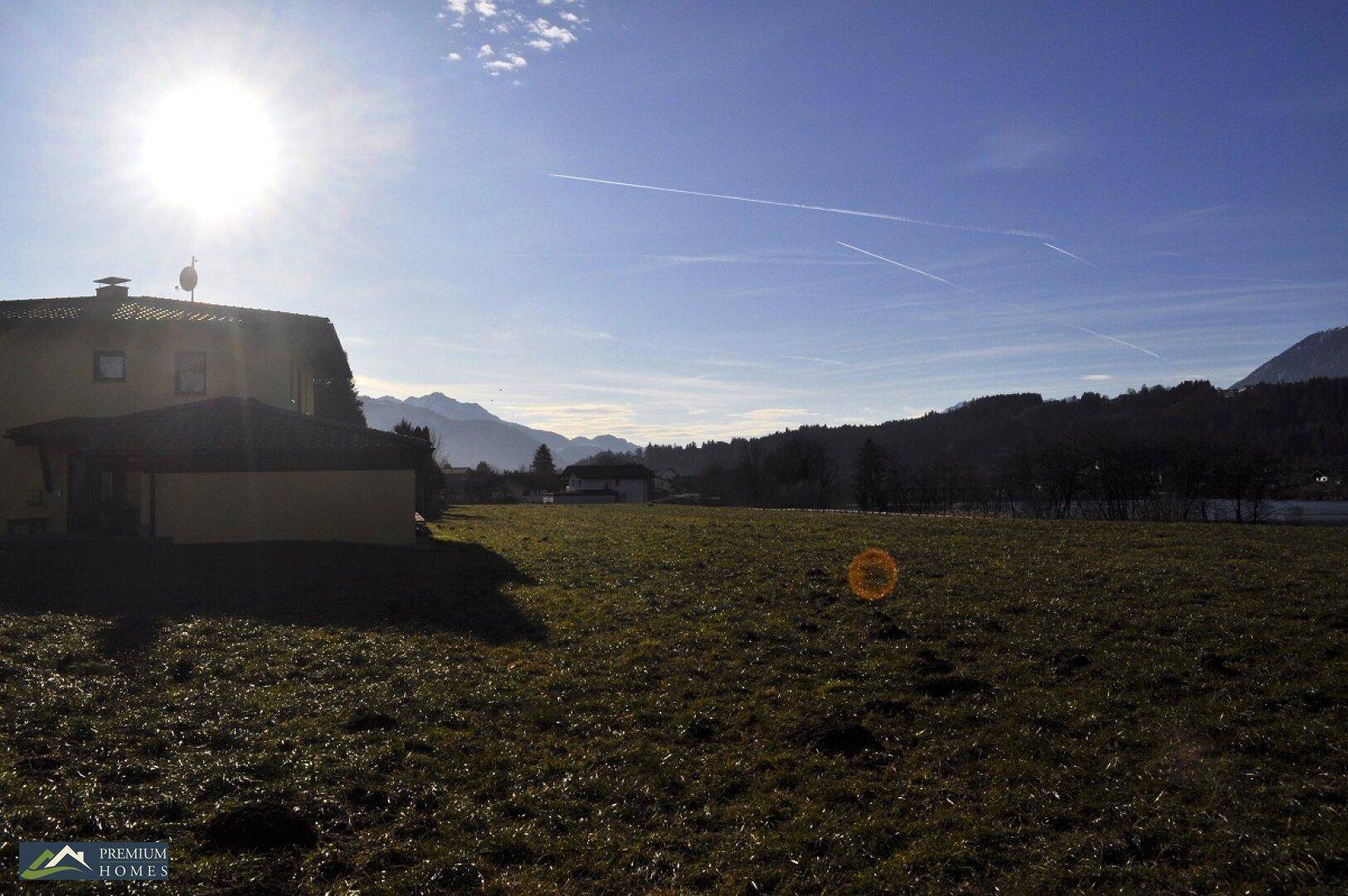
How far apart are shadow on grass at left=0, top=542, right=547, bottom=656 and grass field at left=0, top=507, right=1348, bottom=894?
0.14 metres

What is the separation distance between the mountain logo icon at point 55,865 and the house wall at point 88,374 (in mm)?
24888

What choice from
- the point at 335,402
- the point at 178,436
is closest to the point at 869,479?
the point at 335,402

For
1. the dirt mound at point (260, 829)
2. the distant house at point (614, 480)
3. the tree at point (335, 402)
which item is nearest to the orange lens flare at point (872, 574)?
the dirt mound at point (260, 829)

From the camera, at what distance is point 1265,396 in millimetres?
84438

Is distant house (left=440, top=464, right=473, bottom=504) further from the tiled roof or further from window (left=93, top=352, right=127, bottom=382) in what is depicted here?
window (left=93, top=352, right=127, bottom=382)

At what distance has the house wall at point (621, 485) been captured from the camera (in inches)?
3995

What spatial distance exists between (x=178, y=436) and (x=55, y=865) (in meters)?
18.9

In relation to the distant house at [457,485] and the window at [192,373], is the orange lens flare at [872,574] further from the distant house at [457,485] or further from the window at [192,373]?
the distant house at [457,485]

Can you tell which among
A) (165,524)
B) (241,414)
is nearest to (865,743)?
(165,524)

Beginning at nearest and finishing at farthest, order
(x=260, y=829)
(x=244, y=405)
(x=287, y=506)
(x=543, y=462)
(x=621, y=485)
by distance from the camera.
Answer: (x=260, y=829) → (x=287, y=506) → (x=244, y=405) → (x=621, y=485) → (x=543, y=462)

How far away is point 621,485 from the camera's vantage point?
337ft

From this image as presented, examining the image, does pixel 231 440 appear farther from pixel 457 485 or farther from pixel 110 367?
pixel 457 485

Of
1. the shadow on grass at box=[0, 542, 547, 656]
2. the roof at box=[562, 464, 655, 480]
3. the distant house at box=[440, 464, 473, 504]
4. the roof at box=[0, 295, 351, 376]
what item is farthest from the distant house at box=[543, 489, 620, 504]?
the shadow on grass at box=[0, 542, 547, 656]

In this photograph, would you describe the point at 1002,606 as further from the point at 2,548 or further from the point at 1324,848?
the point at 2,548
